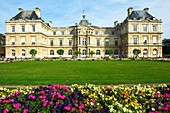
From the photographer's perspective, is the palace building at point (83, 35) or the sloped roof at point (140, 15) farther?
the sloped roof at point (140, 15)

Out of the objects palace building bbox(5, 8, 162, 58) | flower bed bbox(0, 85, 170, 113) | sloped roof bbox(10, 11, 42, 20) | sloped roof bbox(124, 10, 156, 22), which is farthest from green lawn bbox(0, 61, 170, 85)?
sloped roof bbox(124, 10, 156, 22)

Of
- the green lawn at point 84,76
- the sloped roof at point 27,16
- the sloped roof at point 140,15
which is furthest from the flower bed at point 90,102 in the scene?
the sloped roof at point 140,15

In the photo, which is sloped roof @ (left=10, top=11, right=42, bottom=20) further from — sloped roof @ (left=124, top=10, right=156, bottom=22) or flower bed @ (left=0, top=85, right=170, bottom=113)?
flower bed @ (left=0, top=85, right=170, bottom=113)

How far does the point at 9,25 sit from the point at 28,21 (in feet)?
23.5

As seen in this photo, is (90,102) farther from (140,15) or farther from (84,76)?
(140,15)

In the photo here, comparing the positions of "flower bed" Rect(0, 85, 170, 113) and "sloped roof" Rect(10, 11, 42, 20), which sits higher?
"sloped roof" Rect(10, 11, 42, 20)

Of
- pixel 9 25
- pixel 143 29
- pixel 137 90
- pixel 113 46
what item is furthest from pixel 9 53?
pixel 143 29

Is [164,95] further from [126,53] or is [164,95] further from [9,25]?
[9,25]

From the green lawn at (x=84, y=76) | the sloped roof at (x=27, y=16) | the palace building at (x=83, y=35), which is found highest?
the sloped roof at (x=27, y=16)

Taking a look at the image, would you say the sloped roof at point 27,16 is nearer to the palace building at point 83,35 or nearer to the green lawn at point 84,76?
the palace building at point 83,35

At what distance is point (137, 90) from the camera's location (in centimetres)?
445

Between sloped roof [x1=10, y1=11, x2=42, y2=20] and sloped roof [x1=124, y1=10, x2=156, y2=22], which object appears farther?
sloped roof [x1=124, y1=10, x2=156, y2=22]

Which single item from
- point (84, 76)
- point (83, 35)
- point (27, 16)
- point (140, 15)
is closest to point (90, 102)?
point (84, 76)

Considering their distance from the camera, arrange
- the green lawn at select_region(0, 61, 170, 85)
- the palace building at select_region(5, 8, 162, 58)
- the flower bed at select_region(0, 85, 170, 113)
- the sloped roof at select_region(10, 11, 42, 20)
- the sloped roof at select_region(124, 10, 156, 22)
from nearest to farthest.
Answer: the flower bed at select_region(0, 85, 170, 113)
the green lawn at select_region(0, 61, 170, 85)
the palace building at select_region(5, 8, 162, 58)
the sloped roof at select_region(10, 11, 42, 20)
the sloped roof at select_region(124, 10, 156, 22)
